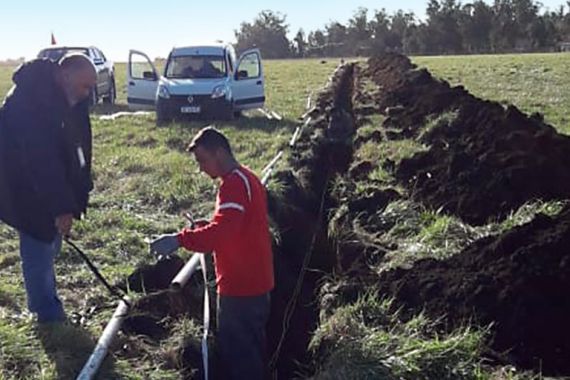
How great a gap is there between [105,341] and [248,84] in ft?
46.3

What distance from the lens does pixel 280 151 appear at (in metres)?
13.6

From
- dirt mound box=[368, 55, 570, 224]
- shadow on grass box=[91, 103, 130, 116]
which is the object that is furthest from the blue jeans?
shadow on grass box=[91, 103, 130, 116]

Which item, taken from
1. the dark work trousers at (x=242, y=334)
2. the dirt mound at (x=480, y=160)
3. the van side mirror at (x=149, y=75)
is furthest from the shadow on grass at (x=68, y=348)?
the van side mirror at (x=149, y=75)

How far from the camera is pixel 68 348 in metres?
5.70

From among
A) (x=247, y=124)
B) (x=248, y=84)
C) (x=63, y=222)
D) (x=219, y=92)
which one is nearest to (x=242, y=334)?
(x=63, y=222)

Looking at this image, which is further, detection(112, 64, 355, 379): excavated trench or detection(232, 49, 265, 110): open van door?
detection(232, 49, 265, 110): open van door

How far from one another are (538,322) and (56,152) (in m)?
3.22

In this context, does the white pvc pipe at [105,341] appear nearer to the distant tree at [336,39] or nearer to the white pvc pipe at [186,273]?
the white pvc pipe at [186,273]

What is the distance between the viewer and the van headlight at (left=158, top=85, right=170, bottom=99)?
61.6 feet

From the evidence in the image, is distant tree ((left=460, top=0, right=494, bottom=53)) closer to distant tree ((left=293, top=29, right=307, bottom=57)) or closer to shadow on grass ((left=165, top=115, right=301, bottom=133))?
distant tree ((left=293, top=29, right=307, bottom=57))

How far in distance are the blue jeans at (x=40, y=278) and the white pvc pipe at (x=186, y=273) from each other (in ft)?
3.30

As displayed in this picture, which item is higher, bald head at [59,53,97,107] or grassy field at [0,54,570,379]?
bald head at [59,53,97,107]

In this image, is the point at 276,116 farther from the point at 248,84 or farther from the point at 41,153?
the point at 41,153

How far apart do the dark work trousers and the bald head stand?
1.64 metres
